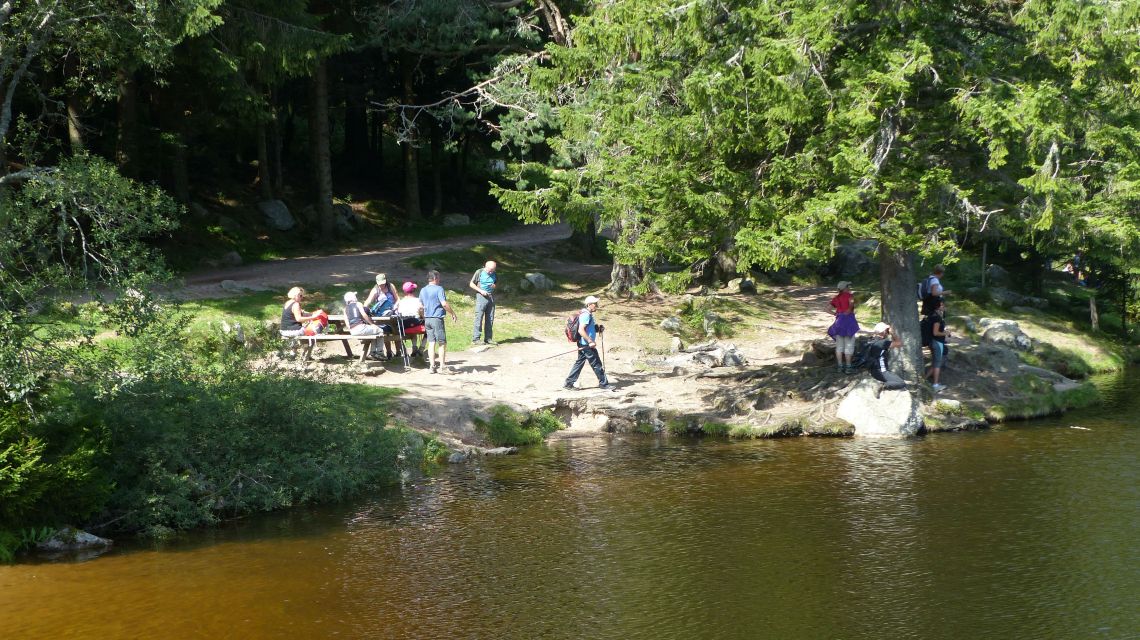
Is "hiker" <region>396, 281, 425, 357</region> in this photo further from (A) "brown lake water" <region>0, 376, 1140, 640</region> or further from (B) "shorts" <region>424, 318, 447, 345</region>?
(A) "brown lake water" <region>0, 376, 1140, 640</region>

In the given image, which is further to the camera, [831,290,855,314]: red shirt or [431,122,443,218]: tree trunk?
[431,122,443,218]: tree trunk

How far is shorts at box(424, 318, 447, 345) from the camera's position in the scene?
64.3 feet

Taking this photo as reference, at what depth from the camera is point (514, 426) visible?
17.3 m

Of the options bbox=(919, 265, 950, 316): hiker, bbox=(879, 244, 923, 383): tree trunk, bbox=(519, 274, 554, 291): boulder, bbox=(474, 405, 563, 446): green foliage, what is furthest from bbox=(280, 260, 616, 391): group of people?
bbox=(519, 274, 554, 291): boulder

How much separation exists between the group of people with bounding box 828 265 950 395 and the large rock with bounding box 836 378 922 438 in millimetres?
740

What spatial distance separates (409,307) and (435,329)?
959mm

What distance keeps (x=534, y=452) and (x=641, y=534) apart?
495 cm

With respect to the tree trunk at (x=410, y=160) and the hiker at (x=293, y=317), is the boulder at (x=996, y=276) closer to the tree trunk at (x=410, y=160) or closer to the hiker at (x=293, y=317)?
the tree trunk at (x=410, y=160)

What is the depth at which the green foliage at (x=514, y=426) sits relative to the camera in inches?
672

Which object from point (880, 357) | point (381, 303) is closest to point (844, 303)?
point (880, 357)

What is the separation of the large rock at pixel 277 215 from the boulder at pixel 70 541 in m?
23.4

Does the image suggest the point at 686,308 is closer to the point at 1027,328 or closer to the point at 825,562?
the point at 1027,328

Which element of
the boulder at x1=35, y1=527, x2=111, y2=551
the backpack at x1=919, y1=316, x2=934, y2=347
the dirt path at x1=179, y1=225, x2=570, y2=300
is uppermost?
the dirt path at x1=179, y1=225, x2=570, y2=300

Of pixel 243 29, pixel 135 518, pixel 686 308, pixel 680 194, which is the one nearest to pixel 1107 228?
pixel 680 194
